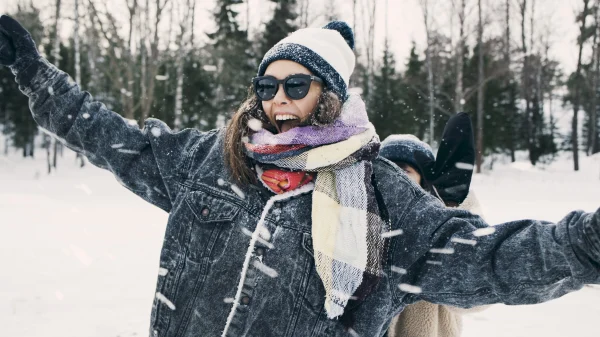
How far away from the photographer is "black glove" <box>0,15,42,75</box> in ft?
4.65

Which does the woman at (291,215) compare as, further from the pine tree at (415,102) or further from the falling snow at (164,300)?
the pine tree at (415,102)

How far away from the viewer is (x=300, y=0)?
73.2 ft

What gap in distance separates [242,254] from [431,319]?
3.80 ft

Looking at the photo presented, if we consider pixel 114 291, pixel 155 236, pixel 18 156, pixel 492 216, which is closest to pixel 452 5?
pixel 492 216

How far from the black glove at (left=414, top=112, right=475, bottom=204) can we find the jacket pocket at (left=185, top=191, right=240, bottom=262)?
3.84ft

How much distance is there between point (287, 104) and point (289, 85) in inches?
2.4

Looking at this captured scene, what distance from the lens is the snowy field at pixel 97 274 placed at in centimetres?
396

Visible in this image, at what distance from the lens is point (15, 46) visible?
1.45m

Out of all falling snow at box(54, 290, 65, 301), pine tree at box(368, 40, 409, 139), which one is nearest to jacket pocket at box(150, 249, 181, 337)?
falling snow at box(54, 290, 65, 301)

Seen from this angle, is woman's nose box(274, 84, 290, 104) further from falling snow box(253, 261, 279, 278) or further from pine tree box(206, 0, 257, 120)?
pine tree box(206, 0, 257, 120)

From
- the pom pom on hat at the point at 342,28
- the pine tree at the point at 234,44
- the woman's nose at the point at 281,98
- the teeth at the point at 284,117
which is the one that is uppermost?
the pine tree at the point at 234,44

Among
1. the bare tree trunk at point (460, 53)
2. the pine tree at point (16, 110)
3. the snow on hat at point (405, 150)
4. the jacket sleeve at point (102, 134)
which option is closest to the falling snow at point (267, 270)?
the jacket sleeve at point (102, 134)

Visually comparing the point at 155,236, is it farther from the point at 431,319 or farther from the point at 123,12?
the point at 123,12

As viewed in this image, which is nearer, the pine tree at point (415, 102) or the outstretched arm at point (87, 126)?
the outstretched arm at point (87, 126)
